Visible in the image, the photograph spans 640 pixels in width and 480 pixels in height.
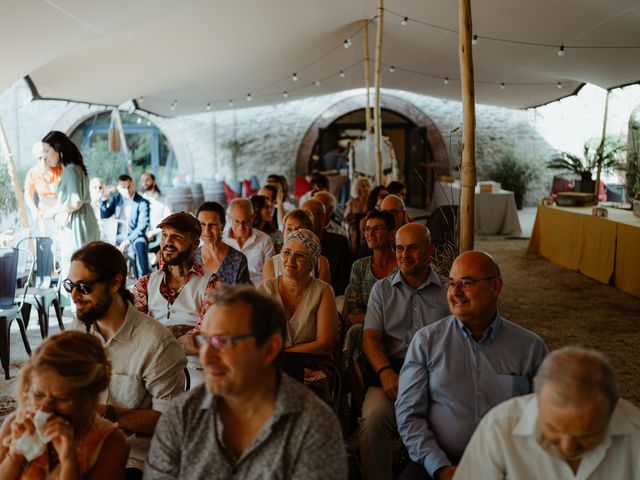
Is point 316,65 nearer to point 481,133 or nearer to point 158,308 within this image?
point 481,133

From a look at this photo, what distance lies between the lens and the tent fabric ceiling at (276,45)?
5711mm

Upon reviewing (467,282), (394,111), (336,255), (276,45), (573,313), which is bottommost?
(573,313)

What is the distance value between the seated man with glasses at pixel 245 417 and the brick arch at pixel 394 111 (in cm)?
1569

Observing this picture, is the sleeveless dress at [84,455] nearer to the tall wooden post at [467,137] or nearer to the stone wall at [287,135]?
the tall wooden post at [467,137]

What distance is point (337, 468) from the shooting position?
5.00 feet

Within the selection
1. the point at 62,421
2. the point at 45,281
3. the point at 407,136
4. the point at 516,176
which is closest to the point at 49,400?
the point at 62,421

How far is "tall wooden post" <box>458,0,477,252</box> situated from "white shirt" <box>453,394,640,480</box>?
2.23m

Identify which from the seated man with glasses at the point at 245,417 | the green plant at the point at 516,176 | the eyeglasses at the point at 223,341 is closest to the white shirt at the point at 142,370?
the seated man with glasses at the point at 245,417

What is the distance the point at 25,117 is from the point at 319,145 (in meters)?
7.08

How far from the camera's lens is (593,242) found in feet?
26.6

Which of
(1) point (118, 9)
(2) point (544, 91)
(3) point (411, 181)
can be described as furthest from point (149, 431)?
(3) point (411, 181)

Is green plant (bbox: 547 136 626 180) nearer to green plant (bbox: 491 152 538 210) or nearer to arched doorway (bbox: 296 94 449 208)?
green plant (bbox: 491 152 538 210)

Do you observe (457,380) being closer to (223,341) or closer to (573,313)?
(223,341)

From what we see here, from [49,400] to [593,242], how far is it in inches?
299
